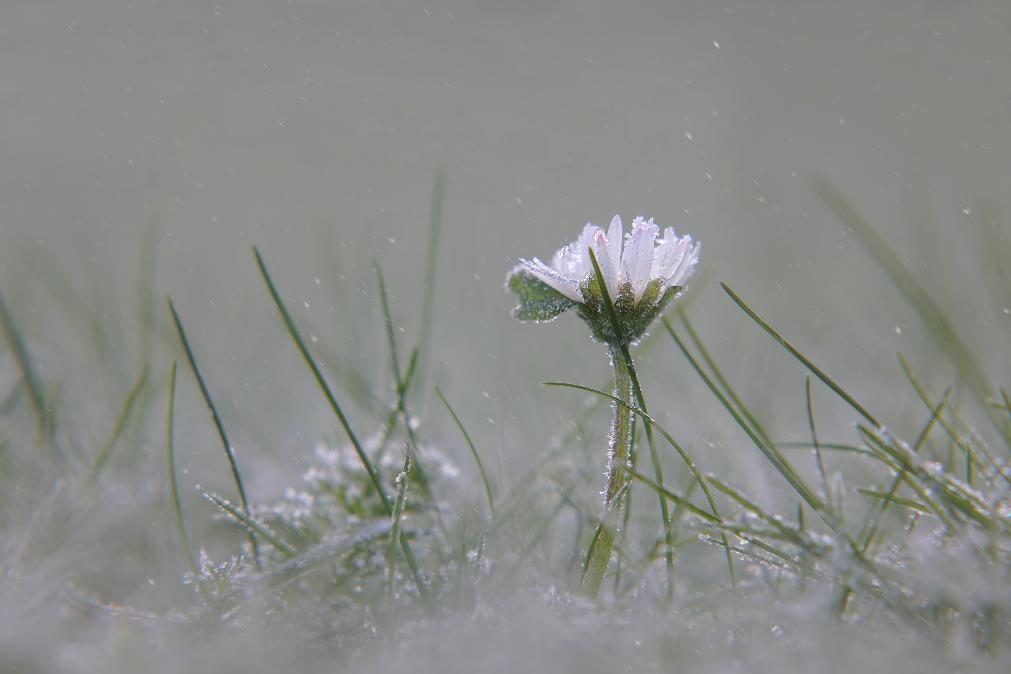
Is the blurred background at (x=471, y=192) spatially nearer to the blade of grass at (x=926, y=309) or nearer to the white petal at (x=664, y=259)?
the blade of grass at (x=926, y=309)

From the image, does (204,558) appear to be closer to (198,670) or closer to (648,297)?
(198,670)

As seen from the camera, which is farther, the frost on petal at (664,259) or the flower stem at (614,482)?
the frost on petal at (664,259)

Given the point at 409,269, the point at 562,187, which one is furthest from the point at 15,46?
the point at 409,269

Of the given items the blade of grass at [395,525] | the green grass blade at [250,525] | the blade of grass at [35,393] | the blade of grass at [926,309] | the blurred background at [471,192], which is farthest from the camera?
the blurred background at [471,192]

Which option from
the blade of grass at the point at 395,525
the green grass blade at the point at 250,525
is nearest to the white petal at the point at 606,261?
the blade of grass at the point at 395,525

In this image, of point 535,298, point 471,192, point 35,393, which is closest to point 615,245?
point 535,298

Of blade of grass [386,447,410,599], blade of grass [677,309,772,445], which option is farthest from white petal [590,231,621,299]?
blade of grass [386,447,410,599]

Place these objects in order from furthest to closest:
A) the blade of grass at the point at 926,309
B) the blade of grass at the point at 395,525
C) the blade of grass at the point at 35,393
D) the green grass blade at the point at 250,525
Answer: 1. the blade of grass at the point at 35,393
2. the blade of grass at the point at 926,309
3. the green grass blade at the point at 250,525
4. the blade of grass at the point at 395,525

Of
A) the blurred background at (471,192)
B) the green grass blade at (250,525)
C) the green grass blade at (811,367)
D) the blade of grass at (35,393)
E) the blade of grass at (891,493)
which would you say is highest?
the blurred background at (471,192)

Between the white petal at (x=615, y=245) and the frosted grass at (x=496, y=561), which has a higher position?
the white petal at (x=615, y=245)
